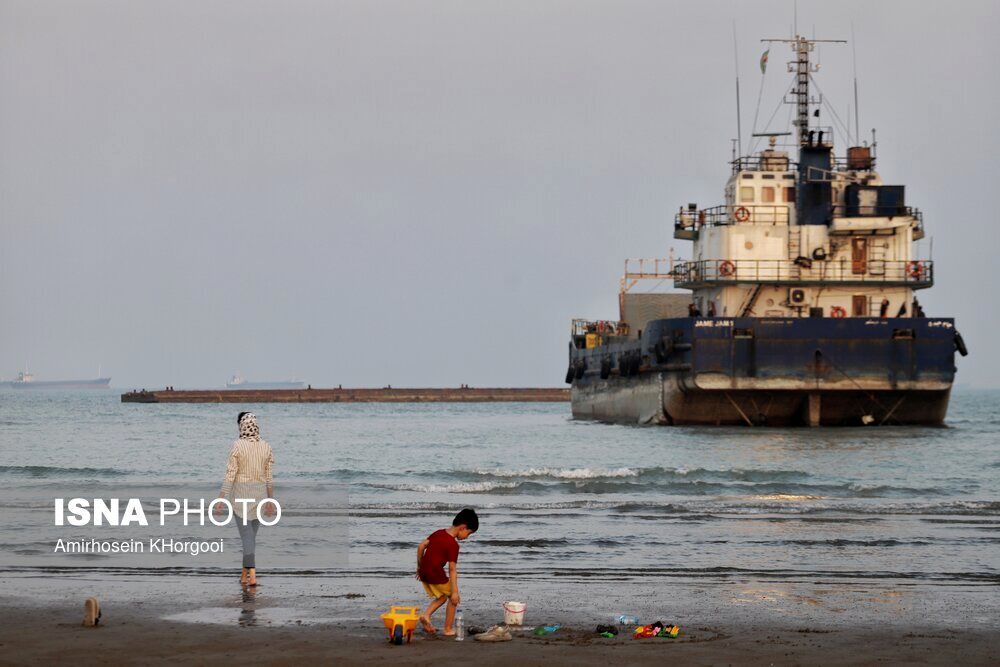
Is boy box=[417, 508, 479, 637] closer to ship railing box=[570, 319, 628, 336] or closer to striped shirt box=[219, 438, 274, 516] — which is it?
striped shirt box=[219, 438, 274, 516]

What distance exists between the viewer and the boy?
1070cm

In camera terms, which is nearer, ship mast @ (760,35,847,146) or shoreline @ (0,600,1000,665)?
shoreline @ (0,600,1000,665)

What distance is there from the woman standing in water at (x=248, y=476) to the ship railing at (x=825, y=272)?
3712cm

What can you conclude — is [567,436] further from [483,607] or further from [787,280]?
[483,607]

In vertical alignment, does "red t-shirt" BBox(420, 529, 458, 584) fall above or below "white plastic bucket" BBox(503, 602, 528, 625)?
above

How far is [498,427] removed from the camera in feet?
214

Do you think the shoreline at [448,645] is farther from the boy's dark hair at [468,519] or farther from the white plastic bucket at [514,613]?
the boy's dark hair at [468,519]

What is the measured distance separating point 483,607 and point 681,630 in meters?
2.11

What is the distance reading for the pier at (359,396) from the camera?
13212 centimetres

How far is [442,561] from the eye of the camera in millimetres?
10859

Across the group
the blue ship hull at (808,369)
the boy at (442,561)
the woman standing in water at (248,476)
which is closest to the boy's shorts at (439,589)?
the boy at (442,561)

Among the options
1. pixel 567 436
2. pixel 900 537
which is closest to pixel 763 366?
pixel 567 436

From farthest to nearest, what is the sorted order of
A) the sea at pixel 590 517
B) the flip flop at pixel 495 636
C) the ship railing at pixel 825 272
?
the ship railing at pixel 825 272 → the sea at pixel 590 517 → the flip flop at pixel 495 636

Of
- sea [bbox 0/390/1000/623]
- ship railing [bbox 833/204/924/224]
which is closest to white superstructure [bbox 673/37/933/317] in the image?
ship railing [bbox 833/204/924/224]
